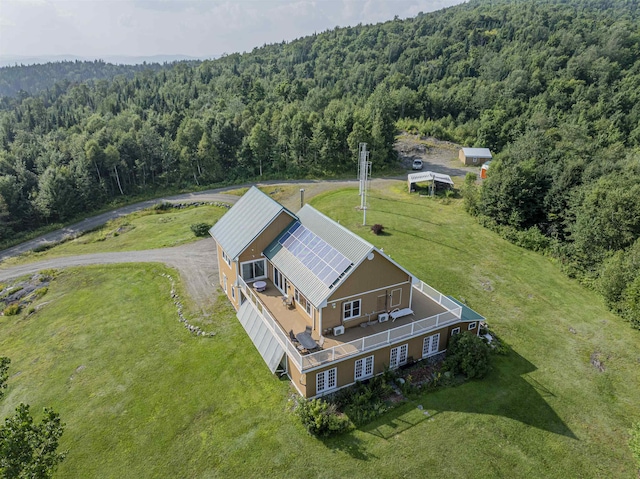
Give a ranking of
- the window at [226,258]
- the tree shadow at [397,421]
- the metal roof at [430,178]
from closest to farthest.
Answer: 1. the tree shadow at [397,421]
2. the window at [226,258]
3. the metal roof at [430,178]

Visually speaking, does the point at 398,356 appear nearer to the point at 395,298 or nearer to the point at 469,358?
the point at 395,298

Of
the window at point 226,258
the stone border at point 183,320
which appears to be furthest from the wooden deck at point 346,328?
the stone border at point 183,320

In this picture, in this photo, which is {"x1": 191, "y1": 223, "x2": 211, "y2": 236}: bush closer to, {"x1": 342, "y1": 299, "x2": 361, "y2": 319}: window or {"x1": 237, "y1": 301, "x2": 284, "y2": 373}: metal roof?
{"x1": 237, "y1": 301, "x2": 284, "y2": 373}: metal roof

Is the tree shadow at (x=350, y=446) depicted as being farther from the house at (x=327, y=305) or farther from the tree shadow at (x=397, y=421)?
the house at (x=327, y=305)

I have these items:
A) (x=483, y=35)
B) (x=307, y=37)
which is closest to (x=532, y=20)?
(x=483, y=35)

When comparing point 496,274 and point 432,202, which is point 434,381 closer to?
point 496,274

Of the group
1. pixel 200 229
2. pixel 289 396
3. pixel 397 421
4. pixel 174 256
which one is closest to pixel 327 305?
pixel 289 396

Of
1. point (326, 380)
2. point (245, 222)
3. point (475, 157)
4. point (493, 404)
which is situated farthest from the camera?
point (475, 157)

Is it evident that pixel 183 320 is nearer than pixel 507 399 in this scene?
No

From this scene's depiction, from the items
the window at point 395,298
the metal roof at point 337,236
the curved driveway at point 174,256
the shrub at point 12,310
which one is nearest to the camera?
the metal roof at point 337,236
